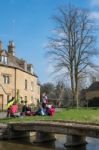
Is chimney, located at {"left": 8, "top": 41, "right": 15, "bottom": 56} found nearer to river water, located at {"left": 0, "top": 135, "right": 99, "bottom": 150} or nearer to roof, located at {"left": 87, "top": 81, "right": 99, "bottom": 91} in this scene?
roof, located at {"left": 87, "top": 81, "right": 99, "bottom": 91}

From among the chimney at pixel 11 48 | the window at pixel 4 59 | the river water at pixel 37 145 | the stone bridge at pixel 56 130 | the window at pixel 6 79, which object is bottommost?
the river water at pixel 37 145

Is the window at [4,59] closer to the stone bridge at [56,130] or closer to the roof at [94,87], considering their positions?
the stone bridge at [56,130]

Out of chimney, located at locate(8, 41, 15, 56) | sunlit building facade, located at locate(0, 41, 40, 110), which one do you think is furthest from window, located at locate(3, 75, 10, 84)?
chimney, located at locate(8, 41, 15, 56)

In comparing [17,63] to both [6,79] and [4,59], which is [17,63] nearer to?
[4,59]

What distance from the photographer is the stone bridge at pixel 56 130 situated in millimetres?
21494

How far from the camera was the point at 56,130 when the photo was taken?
2344cm

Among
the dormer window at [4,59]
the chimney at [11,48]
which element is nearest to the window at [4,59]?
the dormer window at [4,59]

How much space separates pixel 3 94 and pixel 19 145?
37.7m

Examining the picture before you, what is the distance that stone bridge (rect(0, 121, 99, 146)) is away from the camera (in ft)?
70.5

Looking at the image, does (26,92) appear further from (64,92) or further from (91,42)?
(64,92)

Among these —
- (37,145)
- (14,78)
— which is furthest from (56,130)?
(14,78)

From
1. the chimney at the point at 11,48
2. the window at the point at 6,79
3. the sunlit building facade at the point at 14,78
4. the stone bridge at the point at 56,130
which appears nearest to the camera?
the stone bridge at the point at 56,130

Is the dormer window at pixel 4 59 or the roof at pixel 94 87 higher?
the dormer window at pixel 4 59

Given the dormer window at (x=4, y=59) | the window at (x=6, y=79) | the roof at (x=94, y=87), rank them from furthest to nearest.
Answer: the roof at (x=94, y=87)
the dormer window at (x=4, y=59)
the window at (x=6, y=79)
